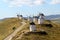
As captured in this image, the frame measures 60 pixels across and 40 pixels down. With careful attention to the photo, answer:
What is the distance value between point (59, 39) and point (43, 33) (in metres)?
9.04

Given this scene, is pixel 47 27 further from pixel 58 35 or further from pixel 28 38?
pixel 28 38

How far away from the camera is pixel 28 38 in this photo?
77.4m

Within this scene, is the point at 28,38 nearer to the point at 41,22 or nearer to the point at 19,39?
the point at 19,39

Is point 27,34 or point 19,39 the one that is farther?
point 27,34

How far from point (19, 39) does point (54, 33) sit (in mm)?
17753

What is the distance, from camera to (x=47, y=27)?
99.2 m

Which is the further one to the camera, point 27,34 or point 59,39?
point 27,34

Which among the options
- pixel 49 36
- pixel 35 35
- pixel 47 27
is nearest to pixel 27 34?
pixel 35 35

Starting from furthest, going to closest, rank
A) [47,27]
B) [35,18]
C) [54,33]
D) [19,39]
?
[35,18]
[47,27]
[54,33]
[19,39]

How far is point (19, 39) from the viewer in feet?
250

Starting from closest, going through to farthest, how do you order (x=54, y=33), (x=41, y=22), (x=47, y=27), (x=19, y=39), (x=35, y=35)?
(x=19, y=39), (x=35, y=35), (x=54, y=33), (x=47, y=27), (x=41, y=22)

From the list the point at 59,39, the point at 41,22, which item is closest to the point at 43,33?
the point at 59,39

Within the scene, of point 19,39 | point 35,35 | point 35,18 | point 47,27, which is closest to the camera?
point 19,39

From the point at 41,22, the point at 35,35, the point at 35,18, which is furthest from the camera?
the point at 35,18
